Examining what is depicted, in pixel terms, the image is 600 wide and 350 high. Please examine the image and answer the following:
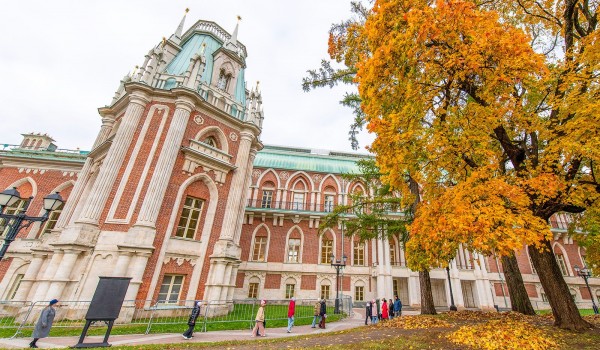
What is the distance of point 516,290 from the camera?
11445 mm

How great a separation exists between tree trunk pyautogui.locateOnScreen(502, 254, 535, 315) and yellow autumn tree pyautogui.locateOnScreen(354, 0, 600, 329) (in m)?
5.22

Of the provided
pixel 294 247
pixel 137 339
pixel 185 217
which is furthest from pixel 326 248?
pixel 137 339

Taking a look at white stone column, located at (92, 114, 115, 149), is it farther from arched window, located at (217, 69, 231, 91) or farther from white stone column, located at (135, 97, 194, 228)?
arched window, located at (217, 69, 231, 91)

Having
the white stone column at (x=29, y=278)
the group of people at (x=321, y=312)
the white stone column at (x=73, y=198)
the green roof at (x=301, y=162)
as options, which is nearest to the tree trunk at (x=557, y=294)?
the group of people at (x=321, y=312)

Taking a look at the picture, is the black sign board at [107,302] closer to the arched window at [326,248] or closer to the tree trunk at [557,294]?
the tree trunk at [557,294]

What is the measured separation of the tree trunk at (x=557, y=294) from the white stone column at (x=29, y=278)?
66.1 ft

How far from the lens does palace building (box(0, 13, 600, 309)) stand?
11203 mm

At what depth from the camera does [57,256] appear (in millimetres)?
10562

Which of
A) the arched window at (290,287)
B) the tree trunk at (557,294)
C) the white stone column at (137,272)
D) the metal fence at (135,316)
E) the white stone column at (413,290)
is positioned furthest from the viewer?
the arched window at (290,287)

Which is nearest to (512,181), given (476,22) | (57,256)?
(476,22)

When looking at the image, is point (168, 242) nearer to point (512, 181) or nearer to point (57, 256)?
point (57, 256)

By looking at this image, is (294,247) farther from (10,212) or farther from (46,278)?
(10,212)

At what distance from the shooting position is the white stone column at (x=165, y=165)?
Answer: 38.3 feet

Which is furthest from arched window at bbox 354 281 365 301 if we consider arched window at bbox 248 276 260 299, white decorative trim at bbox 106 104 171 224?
white decorative trim at bbox 106 104 171 224
